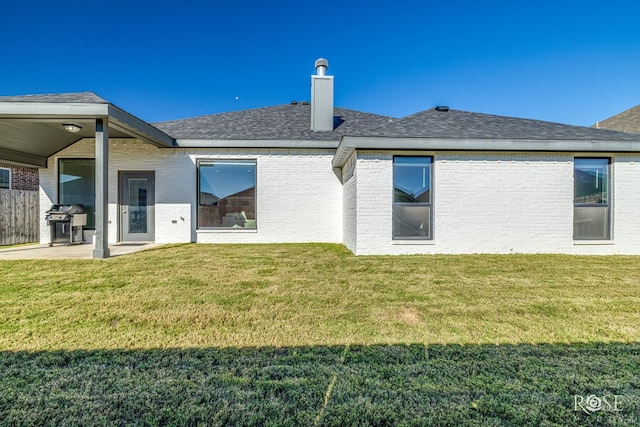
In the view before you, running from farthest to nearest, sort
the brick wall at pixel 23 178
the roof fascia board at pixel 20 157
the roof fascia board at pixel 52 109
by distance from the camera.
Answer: the brick wall at pixel 23 178
the roof fascia board at pixel 20 157
the roof fascia board at pixel 52 109

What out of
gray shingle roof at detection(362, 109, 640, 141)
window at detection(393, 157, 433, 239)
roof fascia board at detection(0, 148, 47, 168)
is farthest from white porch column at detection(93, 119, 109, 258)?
window at detection(393, 157, 433, 239)

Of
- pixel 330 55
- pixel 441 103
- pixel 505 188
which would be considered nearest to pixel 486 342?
pixel 505 188

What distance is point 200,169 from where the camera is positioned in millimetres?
8492

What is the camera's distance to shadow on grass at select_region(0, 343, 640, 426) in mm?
1629

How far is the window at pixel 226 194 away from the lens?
334 inches

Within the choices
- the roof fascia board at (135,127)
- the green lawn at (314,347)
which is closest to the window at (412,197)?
the green lawn at (314,347)

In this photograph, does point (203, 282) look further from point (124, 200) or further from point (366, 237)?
point (124, 200)

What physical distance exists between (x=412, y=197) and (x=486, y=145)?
200 cm

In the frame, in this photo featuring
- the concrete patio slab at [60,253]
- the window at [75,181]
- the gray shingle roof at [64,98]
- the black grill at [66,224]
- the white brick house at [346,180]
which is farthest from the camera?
the window at [75,181]

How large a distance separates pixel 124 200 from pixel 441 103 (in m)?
10.4

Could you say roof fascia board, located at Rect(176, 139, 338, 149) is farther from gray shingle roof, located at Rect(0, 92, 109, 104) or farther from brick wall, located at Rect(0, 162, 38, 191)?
brick wall, located at Rect(0, 162, 38, 191)

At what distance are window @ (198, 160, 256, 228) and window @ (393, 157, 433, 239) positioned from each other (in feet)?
13.6

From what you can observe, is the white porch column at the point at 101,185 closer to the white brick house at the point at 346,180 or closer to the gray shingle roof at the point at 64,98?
the white brick house at the point at 346,180

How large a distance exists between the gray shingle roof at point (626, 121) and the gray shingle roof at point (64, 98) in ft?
60.2
